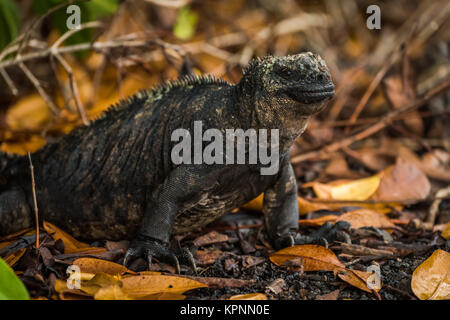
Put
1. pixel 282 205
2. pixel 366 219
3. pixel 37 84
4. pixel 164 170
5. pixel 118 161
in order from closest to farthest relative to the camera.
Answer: pixel 164 170, pixel 118 161, pixel 282 205, pixel 366 219, pixel 37 84

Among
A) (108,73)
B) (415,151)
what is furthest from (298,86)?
(108,73)

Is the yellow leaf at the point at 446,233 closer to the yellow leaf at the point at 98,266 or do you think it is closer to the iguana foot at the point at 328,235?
the iguana foot at the point at 328,235

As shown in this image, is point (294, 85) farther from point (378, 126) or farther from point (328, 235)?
point (378, 126)

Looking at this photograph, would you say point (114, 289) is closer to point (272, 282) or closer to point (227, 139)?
point (272, 282)

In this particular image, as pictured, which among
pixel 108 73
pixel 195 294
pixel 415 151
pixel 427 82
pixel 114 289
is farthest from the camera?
pixel 108 73

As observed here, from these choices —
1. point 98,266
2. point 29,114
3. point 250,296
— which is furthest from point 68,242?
point 29,114

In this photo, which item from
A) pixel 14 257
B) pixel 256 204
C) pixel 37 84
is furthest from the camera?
pixel 37 84
